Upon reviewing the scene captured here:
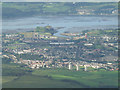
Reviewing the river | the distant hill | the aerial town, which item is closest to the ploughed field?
the aerial town

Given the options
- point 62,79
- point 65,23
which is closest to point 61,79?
point 62,79

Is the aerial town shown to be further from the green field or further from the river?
the river

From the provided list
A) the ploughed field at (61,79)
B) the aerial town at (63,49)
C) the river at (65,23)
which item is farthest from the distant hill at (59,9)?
the ploughed field at (61,79)

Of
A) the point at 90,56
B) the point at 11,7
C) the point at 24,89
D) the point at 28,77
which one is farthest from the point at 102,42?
the point at 11,7

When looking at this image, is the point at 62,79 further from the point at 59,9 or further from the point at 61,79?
the point at 59,9

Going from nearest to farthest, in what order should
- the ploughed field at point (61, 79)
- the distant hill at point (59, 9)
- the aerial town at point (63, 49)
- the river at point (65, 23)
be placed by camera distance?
the ploughed field at point (61, 79), the aerial town at point (63, 49), the river at point (65, 23), the distant hill at point (59, 9)

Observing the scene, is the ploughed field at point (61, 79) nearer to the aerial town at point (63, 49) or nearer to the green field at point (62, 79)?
the green field at point (62, 79)
